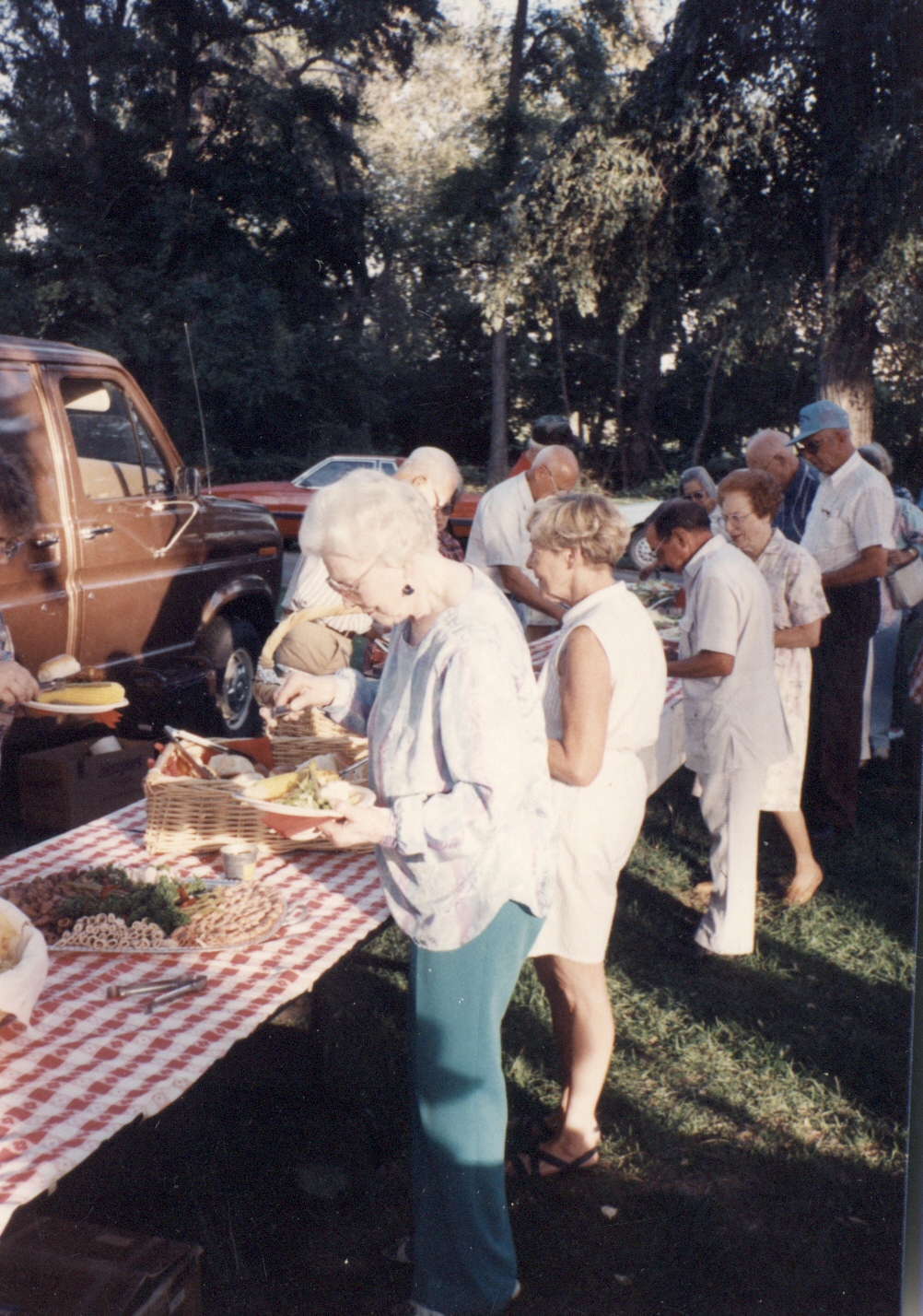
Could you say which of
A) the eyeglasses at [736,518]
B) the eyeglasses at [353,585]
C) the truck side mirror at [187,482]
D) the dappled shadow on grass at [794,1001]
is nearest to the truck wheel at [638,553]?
the truck side mirror at [187,482]

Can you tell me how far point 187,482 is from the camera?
5863mm

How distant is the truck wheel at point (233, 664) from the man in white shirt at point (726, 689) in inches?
132

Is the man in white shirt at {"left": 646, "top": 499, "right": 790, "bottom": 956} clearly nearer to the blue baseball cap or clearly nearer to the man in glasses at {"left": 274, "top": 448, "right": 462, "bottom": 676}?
the man in glasses at {"left": 274, "top": 448, "right": 462, "bottom": 676}

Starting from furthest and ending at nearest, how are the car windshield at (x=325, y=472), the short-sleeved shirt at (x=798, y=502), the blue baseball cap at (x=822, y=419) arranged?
the car windshield at (x=325, y=472), the short-sleeved shirt at (x=798, y=502), the blue baseball cap at (x=822, y=419)

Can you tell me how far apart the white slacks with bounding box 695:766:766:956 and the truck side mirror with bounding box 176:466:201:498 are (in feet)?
10.8

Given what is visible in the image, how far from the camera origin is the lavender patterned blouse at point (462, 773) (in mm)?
1902

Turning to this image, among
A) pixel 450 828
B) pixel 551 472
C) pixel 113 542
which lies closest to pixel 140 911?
pixel 450 828

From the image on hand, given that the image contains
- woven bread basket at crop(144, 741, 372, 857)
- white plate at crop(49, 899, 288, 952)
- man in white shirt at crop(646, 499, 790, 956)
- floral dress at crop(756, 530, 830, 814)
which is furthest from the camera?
floral dress at crop(756, 530, 830, 814)

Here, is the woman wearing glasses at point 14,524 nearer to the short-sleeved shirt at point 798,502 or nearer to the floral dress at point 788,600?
the floral dress at point 788,600

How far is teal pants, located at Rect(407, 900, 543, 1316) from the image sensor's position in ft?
6.91

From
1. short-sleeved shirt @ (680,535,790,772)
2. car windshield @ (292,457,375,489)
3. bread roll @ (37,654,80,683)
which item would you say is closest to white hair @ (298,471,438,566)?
bread roll @ (37,654,80,683)

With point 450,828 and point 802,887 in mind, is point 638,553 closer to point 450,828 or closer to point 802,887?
point 802,887

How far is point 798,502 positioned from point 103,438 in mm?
3830

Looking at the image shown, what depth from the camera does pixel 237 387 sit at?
74.6ft
